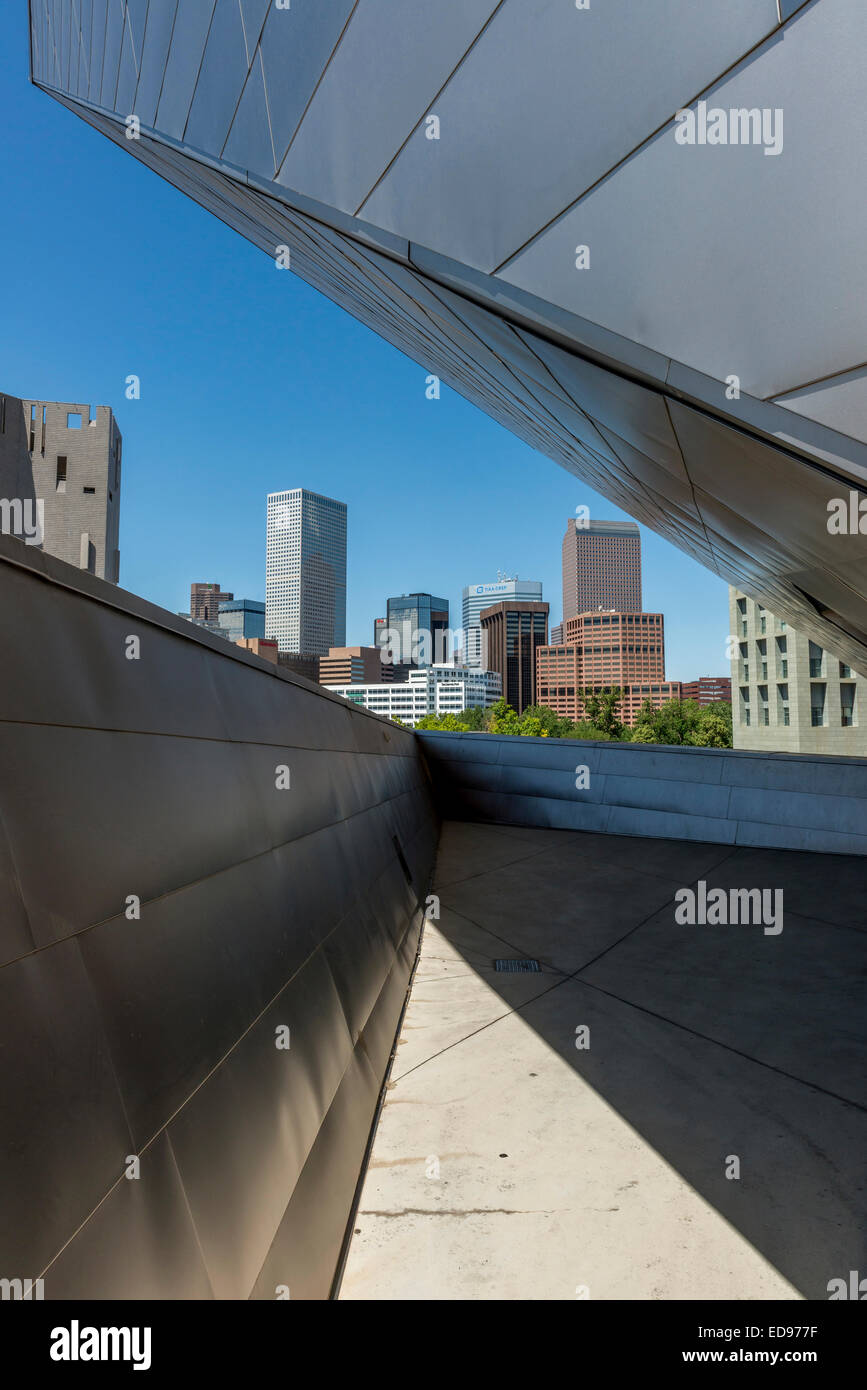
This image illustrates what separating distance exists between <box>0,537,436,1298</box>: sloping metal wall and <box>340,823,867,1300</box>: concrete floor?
466mm

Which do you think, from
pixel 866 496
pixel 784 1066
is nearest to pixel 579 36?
pixel 866 496

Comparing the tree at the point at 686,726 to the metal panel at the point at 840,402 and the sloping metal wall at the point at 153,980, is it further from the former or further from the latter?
the sloping metal wall at the point at 153,980

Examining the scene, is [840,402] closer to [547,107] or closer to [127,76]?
[547,107]

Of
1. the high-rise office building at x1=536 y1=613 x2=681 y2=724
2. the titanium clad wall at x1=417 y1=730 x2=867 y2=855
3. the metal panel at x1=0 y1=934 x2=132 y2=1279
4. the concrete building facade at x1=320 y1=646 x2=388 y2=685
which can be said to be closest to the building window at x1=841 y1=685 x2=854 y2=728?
the titanium clad wall at x1=417 y1=730 x2=867 y2=855

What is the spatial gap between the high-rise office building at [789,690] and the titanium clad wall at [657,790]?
3939 cm

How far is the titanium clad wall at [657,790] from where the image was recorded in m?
11.3

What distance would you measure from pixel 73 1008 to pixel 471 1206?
8.06ft

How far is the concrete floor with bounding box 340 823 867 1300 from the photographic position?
288cm

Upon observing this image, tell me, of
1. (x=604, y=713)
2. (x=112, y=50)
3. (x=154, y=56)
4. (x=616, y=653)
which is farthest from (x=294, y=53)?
(x=616, y=653)

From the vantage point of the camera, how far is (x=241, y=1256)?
2.04 m

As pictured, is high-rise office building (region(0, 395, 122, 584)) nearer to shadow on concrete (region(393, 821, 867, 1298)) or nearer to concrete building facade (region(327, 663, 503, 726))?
shadow on concrete (region(393, 821, 867, 1298))

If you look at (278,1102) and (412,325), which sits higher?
(412,325)

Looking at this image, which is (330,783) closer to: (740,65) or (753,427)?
(753,427)
